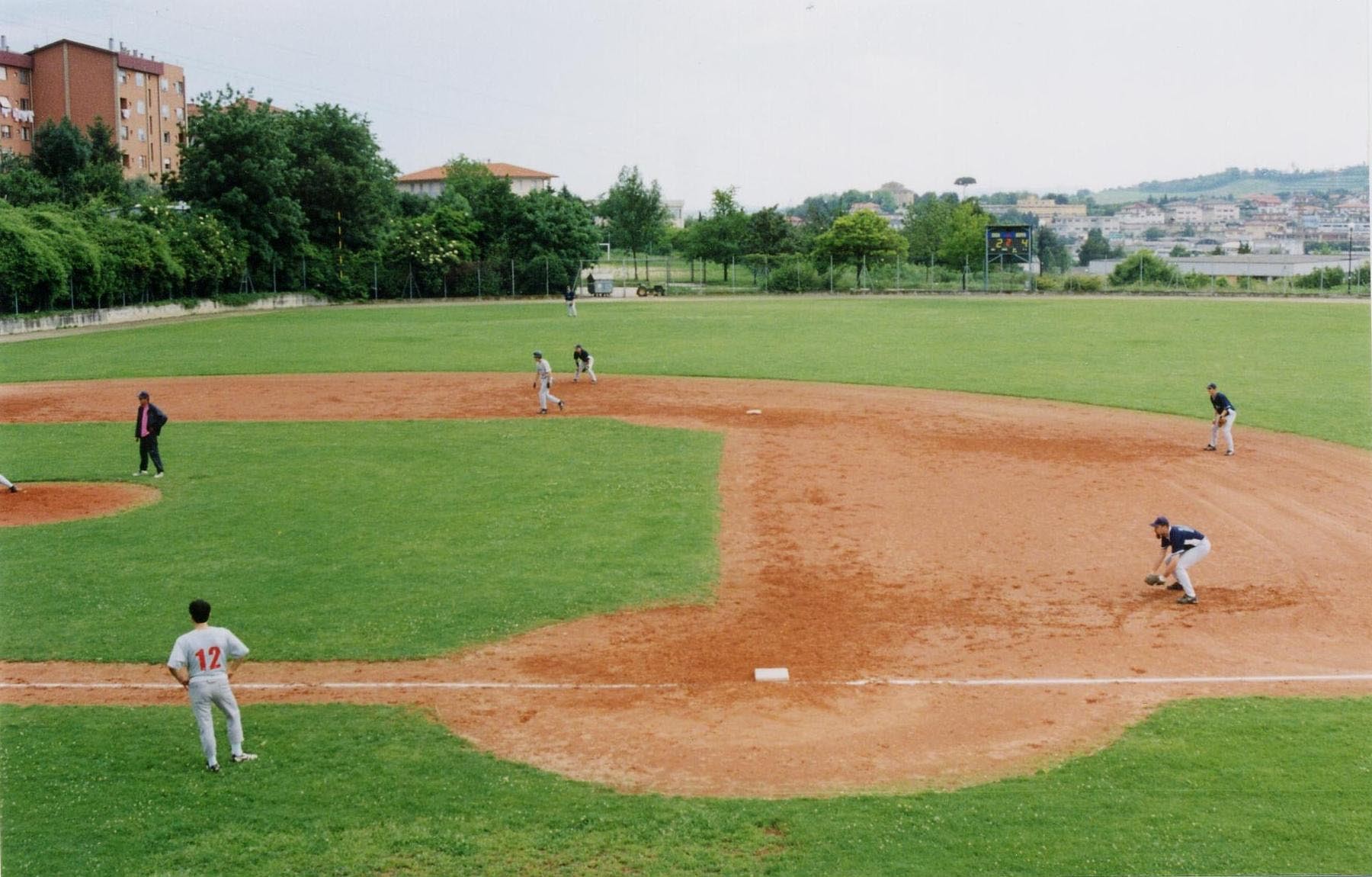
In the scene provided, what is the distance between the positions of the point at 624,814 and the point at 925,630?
6933 millimetres

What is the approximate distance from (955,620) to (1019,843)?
22.6 ft

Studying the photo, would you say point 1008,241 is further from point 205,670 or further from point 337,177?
point 205,670

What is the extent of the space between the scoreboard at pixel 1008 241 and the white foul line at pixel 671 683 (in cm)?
8016

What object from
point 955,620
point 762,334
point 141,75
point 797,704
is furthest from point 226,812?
point 141,75

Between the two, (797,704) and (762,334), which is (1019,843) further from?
(762,334)

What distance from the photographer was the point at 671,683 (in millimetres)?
15320

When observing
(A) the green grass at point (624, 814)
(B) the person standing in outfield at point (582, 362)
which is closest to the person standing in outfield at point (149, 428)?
(A) the green grass at point (624, 814)

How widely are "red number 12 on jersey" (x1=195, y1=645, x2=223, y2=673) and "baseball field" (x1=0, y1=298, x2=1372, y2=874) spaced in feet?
3.60

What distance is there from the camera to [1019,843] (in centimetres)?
1087

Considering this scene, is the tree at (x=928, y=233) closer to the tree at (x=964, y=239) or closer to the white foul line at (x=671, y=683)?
the tree at (x=964, y=239)

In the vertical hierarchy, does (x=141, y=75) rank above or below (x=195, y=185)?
above

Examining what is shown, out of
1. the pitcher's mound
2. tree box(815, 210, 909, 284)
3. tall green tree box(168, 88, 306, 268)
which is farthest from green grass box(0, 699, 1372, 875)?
tree box(815, 210, 909, 284)

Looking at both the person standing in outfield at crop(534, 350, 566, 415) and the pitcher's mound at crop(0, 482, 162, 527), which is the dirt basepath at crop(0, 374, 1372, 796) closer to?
the person standing in outfield at crop(534, 350, 566, 415)

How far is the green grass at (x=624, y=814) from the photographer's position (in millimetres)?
10633
